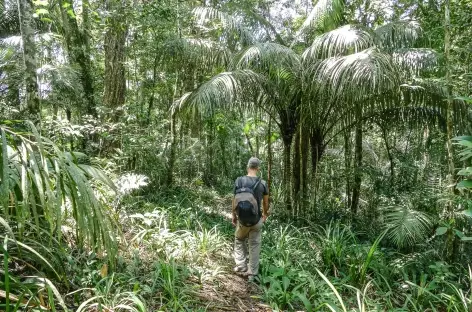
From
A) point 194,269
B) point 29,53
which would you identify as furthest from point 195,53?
point 194,269

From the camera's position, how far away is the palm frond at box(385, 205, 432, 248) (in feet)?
14.5

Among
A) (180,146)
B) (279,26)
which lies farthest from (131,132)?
(279,26)

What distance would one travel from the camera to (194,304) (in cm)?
333

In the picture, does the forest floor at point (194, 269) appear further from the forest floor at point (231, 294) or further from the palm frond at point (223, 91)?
the palm frond at point (223, 91)

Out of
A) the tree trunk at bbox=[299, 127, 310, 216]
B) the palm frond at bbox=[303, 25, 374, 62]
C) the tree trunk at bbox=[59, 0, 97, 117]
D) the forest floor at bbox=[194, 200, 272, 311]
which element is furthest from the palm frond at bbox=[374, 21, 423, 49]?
the tree trunk at bbox=[59, 0, 97, 117]

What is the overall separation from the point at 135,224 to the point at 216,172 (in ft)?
21.4

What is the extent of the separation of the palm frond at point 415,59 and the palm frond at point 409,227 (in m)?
2.20

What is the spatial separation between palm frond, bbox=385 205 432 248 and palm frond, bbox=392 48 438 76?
220 centimetres

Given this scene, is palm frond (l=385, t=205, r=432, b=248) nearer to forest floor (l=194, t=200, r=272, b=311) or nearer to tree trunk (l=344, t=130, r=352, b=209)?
tree trunk (l=344, t=130, r=352, b=209)

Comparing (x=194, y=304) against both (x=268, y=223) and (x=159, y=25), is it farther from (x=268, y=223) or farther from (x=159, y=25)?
(x=159, y=25)

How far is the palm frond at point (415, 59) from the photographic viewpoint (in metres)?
5.32

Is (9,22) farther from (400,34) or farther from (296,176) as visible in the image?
(400,34)

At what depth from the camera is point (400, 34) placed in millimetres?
6047

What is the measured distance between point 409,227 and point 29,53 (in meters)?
4.79
